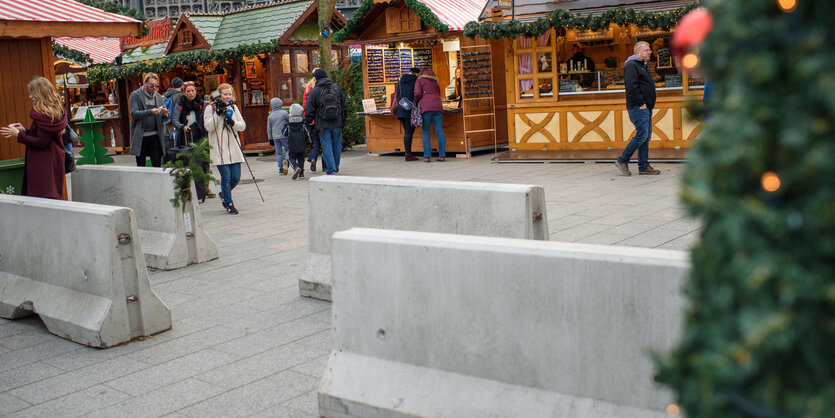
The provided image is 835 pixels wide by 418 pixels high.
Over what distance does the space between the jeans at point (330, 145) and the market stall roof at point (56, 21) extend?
14.8ft

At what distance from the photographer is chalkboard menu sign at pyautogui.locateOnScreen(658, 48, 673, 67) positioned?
53.1 ft

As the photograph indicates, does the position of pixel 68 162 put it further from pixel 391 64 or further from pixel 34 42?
pixel 391 64

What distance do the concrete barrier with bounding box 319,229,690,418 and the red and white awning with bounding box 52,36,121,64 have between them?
2326cm

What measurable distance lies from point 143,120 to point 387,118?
7111 mm

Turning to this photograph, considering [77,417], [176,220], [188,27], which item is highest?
[188,27]

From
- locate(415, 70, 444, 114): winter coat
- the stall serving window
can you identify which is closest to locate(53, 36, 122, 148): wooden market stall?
locate(415, 70, 444, 114): winter coat

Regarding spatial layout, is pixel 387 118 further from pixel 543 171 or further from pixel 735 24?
pixel 735 24

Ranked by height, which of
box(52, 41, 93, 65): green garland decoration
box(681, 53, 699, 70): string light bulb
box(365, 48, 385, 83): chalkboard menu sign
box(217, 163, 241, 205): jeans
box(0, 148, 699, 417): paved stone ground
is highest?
box(52, 41, 93, 65): green garland decoration

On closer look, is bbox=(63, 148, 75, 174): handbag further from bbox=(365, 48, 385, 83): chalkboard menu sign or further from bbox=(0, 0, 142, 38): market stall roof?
bbox=(365, 48, 385, 83): chalkboard menu sign

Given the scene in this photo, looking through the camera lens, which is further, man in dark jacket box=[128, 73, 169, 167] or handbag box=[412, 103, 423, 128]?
handbag box=[412, 103, 423, 128]

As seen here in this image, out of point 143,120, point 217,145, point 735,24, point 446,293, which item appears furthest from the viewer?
point 143,120

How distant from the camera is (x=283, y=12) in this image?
21.1 metres

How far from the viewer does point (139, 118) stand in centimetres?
1175

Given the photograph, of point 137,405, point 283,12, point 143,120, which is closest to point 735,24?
point 137,405
